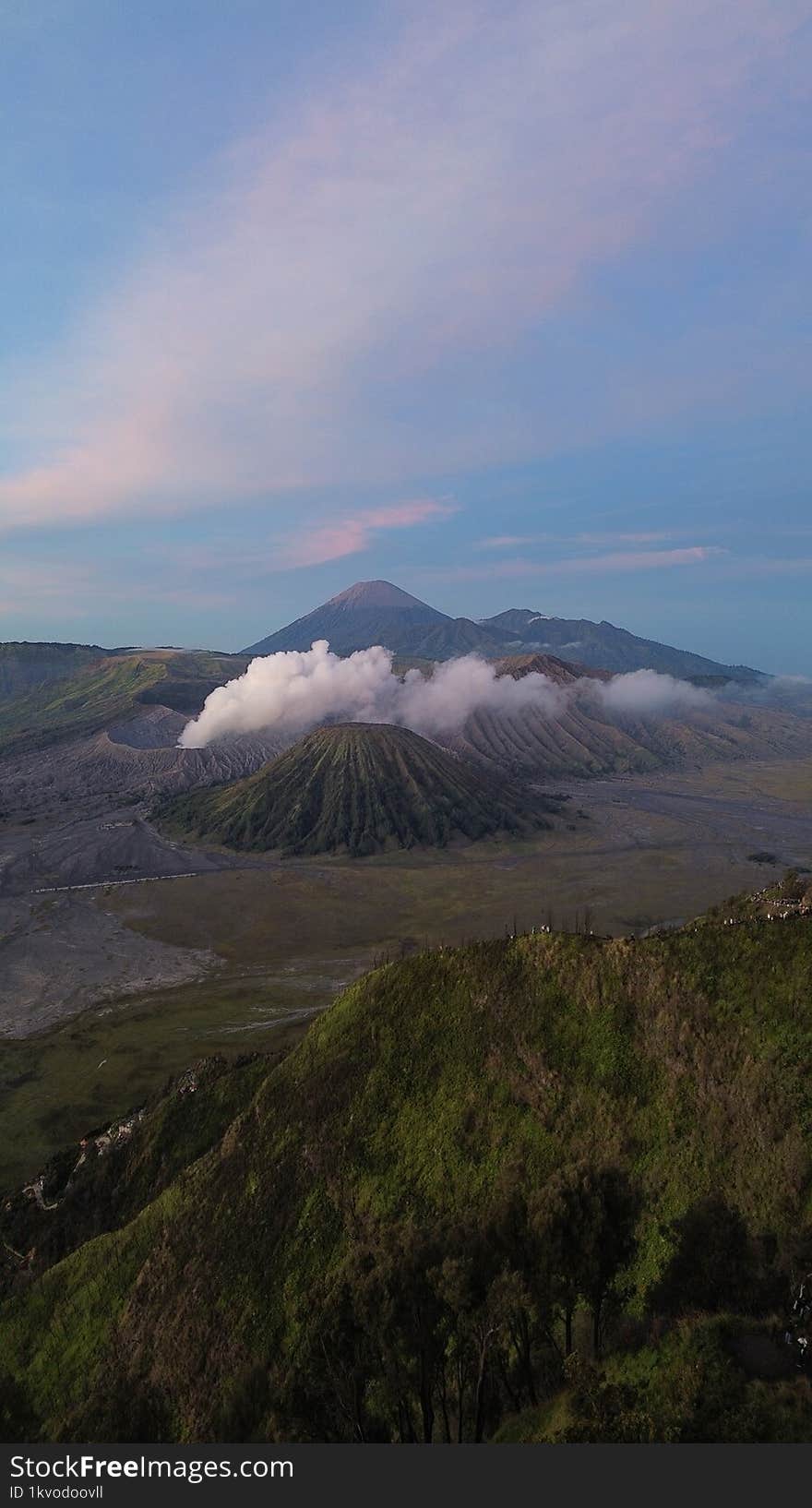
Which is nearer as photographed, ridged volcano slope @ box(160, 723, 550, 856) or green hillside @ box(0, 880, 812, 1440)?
green hillside @ box(0, 880, 812, 1440)

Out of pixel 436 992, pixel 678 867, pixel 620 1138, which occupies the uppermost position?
pixel 436 992

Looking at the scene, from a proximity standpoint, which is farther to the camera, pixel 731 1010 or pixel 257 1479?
pixel 731 1010

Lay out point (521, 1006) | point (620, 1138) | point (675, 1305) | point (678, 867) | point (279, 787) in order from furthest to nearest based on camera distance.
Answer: point (279, 787), point (678, 867), point (521, 1006), point (620, 1138), point (675, 1305)

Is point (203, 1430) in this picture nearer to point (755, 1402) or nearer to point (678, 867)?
point (755, 1402)

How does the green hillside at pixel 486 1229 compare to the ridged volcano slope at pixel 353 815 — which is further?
the ridged volcano slope at pixel 353 815

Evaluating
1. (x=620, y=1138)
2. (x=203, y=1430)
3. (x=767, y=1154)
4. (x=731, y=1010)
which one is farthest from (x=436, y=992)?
(x=203, y=1430)

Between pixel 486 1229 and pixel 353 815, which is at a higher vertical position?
pixel 486 1229

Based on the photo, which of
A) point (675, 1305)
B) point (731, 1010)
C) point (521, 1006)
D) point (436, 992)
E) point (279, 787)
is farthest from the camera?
point (279, 787)

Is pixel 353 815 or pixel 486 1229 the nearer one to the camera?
pixel 486 1229
